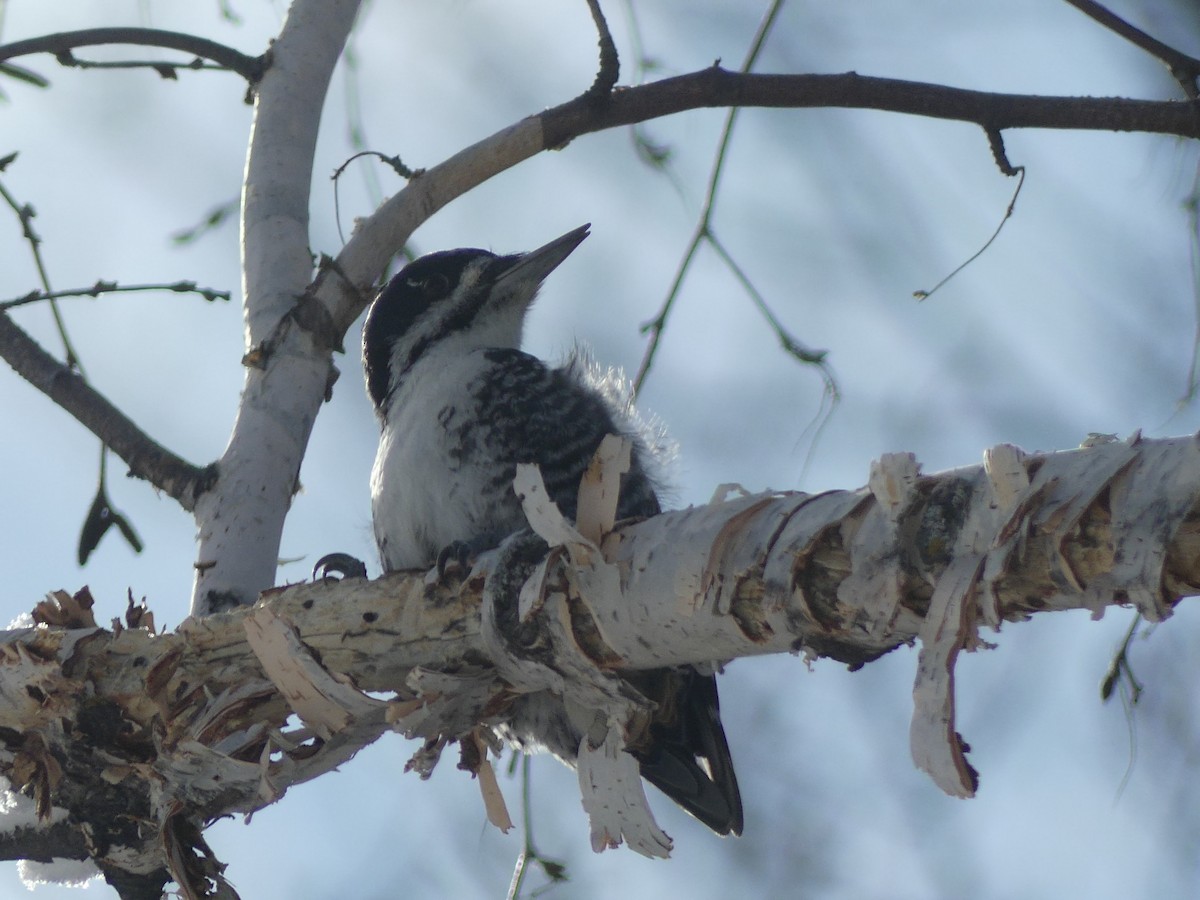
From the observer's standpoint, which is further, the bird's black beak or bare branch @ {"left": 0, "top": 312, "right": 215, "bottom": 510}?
the bird's black beak

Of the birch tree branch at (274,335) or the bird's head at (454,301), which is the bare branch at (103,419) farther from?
the bird's head at (454,301)

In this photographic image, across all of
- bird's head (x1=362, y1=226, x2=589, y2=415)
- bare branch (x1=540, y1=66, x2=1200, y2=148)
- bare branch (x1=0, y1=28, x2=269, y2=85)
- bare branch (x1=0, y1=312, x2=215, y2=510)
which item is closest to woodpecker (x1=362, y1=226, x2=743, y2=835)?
bird's head (x1=362, y1=226, x2=589, y2=415)

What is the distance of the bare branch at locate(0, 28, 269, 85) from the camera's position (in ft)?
9.68

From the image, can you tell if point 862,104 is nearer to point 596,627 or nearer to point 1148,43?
point 1148,43

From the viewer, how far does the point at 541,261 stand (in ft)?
13.4

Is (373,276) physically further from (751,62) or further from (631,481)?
(751,62)

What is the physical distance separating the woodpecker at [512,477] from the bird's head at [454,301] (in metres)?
0.24

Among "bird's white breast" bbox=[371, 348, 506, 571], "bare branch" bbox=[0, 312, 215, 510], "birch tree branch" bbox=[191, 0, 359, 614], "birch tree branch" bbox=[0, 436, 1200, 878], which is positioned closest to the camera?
"birch tree branch" bbox=[0, 436, 1200, 878]

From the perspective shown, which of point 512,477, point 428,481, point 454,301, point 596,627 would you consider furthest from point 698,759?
point 454,301

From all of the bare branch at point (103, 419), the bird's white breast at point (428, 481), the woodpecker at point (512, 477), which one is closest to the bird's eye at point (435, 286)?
the woodpecker at point (512, 477)

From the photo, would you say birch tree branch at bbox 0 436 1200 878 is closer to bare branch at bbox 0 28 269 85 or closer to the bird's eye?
bare branch at bbox 0 28 269 85

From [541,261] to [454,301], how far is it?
0.30 meters

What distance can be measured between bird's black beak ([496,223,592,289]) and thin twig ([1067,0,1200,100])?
5.79ft

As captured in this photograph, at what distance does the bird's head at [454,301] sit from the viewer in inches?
157
